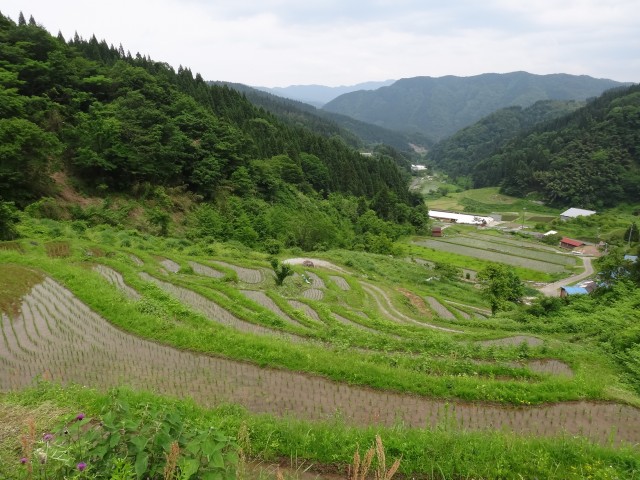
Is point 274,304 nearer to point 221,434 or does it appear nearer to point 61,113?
point 221,434

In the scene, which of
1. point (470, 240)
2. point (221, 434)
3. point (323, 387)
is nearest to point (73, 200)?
point (323, 387)

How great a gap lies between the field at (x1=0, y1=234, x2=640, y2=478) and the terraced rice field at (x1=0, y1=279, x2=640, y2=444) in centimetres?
3

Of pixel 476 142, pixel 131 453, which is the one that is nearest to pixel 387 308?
pixel 131 453

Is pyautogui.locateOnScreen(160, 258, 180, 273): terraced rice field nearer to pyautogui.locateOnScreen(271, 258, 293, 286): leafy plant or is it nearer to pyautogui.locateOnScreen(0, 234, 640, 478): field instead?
pyautogui.locateOnScreen(0, 234, 640, 478): field

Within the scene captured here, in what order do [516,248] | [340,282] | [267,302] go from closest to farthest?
[267,302] → [340,282] → [516,248]

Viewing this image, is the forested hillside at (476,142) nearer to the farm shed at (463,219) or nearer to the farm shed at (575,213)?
the farm shed at (463,219)

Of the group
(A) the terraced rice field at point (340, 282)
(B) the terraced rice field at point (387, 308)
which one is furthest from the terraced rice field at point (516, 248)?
(A) the terraced rice field at point (340, 282)

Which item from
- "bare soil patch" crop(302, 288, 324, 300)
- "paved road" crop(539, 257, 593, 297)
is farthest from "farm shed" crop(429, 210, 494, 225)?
"bare soil patch" crop(302, 288, 324, 300)

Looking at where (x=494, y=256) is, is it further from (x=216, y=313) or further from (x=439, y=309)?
(x=216, y=313)

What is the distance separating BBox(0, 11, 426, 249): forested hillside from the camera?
84.7ft

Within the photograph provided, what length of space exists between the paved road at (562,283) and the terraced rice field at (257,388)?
126 ft

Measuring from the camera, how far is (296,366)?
880 cm

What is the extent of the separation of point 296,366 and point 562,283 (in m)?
48.2

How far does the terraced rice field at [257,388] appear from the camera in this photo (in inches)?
285
